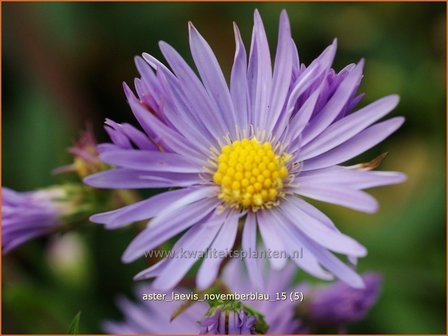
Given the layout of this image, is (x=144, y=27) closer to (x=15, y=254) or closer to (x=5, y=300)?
(x=15, y=254)

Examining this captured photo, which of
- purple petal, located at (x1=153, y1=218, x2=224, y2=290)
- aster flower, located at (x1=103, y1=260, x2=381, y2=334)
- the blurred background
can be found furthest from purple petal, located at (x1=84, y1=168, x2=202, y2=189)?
the blurred background

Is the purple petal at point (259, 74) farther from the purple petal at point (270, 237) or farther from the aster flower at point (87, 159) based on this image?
the aster flower at point (87, 159)

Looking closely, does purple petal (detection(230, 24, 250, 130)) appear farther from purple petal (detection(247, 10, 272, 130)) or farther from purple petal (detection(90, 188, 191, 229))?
purple petal (detection(90, 188, 191, 229))

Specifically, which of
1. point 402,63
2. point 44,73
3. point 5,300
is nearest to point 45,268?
point 5,300

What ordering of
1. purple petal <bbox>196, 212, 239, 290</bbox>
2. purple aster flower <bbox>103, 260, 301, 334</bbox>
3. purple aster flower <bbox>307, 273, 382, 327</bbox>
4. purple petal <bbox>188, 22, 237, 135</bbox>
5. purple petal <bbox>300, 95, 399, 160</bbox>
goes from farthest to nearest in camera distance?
purple aster flower <bbox>307, 273, 382, 327</bbox>, purple aster flower <bbox>103, 260, 301, 334</bbox>, purple petal <bbox>188, 22, 237, 135</bbox>, purple petal <bbox>300, 95, 399, 160</bbox>, purple petal <bbox>196, 212, 239, 290</bbox>

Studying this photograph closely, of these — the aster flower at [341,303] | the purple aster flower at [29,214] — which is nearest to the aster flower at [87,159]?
the purple aster flower at [29,214]
